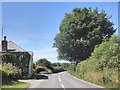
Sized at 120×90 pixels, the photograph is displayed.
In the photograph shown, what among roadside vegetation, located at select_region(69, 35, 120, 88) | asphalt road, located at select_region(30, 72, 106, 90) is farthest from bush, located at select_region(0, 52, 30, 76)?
roadside vegetation, located at select_region(69, 35, 120, 88)

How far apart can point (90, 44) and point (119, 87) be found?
1930cm

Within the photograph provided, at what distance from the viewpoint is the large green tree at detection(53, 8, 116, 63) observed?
33.4 m

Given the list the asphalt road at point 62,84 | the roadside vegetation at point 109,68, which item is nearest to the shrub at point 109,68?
the roadside vegetation at point 109,68

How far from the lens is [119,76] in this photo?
14641mm

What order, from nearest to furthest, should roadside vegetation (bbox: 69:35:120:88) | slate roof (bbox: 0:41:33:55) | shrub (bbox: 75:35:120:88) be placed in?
roadside vegetation (bbox: 69:35:120:88) → shrub (bbox: 75:35:120:88) → slate roof (bbox: 0:41:33:55)

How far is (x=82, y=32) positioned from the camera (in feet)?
115

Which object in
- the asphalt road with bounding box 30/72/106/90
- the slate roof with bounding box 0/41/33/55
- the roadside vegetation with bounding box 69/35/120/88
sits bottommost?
the asphalt road with bounding box 30/72/106/90

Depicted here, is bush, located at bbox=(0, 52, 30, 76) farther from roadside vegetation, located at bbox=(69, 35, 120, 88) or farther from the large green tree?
roadside vegetation, located at bbox=(69, 35, 120, 88)

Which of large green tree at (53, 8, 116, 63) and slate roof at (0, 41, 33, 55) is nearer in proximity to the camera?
slate roof at (0, 41, 33, 55)

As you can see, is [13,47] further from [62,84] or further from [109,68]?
→ [109,68]

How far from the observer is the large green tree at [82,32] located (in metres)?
33.4

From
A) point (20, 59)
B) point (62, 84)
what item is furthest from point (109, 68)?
point (20, 59)

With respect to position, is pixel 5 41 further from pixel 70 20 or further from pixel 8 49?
pixel 70 20

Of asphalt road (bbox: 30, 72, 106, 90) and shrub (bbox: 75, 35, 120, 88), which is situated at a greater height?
shrub (bbox: 75, 35, 120, 88)
